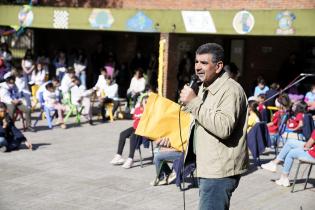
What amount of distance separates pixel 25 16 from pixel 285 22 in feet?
29.7

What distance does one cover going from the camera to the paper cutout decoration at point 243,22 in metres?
15.5

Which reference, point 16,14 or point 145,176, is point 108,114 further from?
point 145,176

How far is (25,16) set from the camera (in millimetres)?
19297

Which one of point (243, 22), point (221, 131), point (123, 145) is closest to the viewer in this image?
point (221, 131)

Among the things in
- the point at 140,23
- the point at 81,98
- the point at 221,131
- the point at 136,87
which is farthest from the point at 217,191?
the point at 140,23

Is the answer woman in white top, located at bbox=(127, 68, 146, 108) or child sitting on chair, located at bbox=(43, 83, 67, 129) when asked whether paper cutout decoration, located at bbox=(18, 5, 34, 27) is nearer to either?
woman in white top, located at bbox=(127, 68, 146, 108)

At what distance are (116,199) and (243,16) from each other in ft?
29.7

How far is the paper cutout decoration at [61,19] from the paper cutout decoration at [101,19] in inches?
37.3

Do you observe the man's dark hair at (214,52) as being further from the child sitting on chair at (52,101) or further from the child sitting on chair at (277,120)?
the child sitting on chair at (52,101)

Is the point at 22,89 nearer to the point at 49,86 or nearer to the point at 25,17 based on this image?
the point at 49,86

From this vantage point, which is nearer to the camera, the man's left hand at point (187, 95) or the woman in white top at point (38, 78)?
the man's left hand at point (187, 95)

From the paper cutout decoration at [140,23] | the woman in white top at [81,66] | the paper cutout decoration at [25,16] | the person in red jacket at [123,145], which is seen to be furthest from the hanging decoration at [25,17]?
the person in red jacket at [123,145]

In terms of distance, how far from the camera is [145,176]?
Answer: 372 inches

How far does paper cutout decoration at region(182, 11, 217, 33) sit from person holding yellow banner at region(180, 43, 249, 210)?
12257 mm
